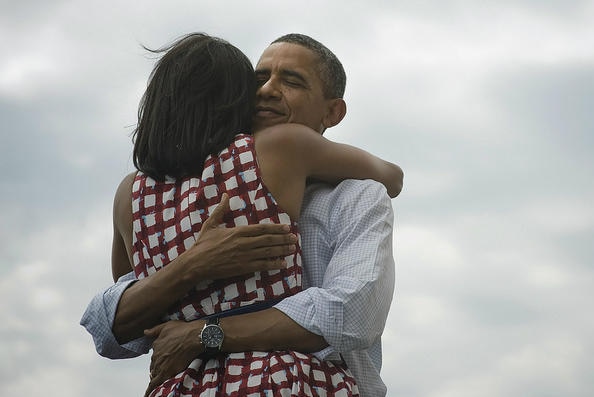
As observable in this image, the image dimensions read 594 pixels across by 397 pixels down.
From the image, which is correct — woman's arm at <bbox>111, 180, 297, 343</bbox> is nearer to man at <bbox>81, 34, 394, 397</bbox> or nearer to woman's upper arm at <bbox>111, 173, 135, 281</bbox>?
man at <bbox>81, 34, 394, 397</bbox>

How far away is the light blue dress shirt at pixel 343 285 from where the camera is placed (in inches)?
127

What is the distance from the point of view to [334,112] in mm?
4480

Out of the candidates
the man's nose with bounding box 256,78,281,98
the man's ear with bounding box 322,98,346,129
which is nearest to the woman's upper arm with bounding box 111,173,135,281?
the man's nose with bounding box 256,78,281,98

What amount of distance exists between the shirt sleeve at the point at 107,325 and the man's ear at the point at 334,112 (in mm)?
1254

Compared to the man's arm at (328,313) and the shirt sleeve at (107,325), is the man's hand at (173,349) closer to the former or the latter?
the man's arm at (328,313)

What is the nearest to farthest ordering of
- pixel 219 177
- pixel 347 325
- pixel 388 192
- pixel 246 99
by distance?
pixel 347 325 → pixel 219 177 → pixel 246 99 → pixel 388 192

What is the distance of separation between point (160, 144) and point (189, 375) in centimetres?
90

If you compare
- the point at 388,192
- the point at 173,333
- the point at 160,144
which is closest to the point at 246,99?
the point at 160,144

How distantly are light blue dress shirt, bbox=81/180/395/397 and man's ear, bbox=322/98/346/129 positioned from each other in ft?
2.21

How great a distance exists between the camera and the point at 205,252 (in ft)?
10.8

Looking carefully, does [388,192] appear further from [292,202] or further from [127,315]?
[127,315]

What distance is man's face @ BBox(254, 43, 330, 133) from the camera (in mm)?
4125

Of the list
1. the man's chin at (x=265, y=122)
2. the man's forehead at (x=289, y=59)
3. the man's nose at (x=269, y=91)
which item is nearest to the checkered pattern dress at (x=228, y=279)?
the man's chin at (x=265, y=122)

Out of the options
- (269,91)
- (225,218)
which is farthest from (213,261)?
(269,91)
